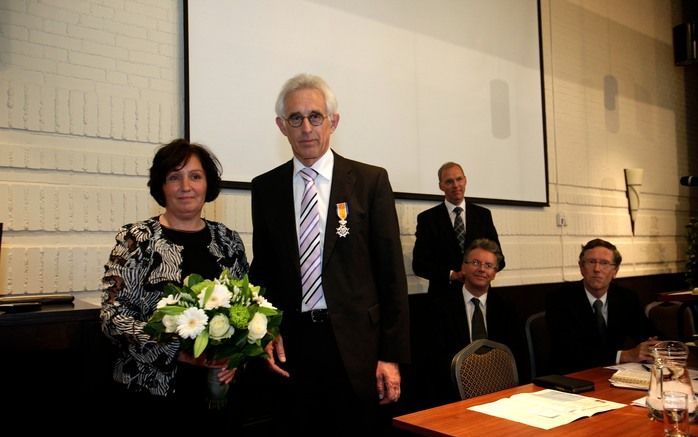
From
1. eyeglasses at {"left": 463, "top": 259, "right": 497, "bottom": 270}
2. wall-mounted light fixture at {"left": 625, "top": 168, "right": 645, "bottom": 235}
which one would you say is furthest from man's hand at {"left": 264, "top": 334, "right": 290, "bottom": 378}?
wall-mounted light fixture at {"left": 625, "top": 168, "right": 645, "bottom": 235}

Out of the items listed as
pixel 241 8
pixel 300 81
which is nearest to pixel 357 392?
pixel 300 81

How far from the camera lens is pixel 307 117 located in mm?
2131

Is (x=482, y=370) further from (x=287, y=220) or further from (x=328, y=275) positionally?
(x=287, y=220)

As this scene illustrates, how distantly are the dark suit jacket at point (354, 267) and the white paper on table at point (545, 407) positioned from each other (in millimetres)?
368

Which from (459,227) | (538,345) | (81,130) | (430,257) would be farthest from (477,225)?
(81,130)

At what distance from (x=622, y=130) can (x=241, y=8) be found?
534cm

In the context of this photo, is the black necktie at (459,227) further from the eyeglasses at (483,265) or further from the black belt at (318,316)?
the black belt at (318,316)

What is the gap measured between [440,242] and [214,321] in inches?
111

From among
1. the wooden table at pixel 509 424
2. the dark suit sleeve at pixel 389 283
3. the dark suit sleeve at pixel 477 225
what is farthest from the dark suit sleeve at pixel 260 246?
the dark suit sleeve at pixel 477 225

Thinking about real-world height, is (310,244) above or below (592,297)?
above

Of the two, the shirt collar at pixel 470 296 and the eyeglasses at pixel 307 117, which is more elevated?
the eyeglasses at pixel 307 117

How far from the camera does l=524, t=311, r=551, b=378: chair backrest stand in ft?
10.7

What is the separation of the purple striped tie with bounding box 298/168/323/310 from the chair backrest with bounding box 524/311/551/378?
Answer: 1679 mm

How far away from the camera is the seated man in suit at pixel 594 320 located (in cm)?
296
